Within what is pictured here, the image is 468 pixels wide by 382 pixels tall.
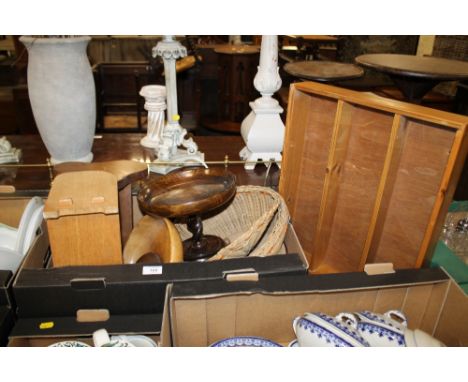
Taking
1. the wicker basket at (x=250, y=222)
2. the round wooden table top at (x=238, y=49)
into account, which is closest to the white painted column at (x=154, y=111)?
the wicker basket at (x=250, y=222)

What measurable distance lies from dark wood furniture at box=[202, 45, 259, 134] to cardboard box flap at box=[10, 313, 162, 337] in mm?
2785

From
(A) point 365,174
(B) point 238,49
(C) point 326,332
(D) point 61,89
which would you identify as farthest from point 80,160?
(B) point 238,49

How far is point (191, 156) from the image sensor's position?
1.42 metres

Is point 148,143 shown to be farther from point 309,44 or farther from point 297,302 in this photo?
point 309,44

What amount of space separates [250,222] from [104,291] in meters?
0.51

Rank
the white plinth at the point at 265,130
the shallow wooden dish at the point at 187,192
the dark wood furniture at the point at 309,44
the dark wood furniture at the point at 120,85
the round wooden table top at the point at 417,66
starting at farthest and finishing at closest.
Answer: the dark wood furniture at the point at 120,85, the dark wood furniture at the point at 309,44, the white plinth at the point at 265,130, the round wooden table top at the point at 417,66, the shallow wooden dish at the point at 187,192

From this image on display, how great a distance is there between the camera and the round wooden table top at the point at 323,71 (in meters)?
1.33

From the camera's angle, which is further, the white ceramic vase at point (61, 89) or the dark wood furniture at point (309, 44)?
the dark wood furniture at point (309, 44)

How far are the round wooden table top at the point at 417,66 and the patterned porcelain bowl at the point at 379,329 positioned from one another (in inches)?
31.5

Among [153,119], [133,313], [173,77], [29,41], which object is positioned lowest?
[133,313]

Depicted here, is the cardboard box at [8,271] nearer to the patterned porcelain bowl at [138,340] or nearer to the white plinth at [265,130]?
the patterned porcelain bowl at [138,340]
